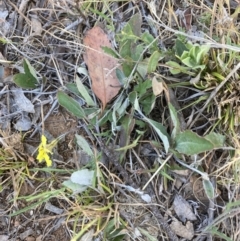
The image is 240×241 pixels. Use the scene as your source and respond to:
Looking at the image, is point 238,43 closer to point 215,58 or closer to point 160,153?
point 215,58

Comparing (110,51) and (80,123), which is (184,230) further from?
(110,51)

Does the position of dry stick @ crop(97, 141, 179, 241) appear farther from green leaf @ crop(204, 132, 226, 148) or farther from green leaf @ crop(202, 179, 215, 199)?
green leaf @ crop(204, 132, 226, 148)

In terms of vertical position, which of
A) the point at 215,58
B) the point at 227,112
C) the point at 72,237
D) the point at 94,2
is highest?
the point at 94,2

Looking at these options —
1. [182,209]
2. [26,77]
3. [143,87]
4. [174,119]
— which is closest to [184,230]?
[182,209]

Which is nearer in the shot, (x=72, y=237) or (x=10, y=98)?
(x=72, y=237)

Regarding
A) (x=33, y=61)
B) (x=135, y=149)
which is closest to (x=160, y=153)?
(x=135, y=149)

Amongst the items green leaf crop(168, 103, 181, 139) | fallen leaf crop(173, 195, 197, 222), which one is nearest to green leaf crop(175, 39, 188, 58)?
green leaf crop(168, 103, 181, 139)

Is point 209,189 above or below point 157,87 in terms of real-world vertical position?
below
